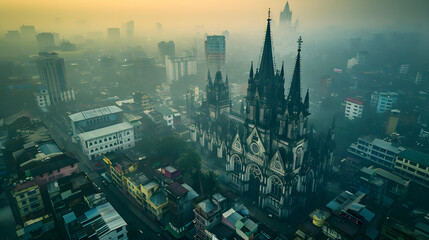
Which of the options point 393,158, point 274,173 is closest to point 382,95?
point 393,158

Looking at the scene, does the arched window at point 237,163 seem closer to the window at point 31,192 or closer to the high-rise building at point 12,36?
the window at point 31,192

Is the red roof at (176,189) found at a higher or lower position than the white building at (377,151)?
higher

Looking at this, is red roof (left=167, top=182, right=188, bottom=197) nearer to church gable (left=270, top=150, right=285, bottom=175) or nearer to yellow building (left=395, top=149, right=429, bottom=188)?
church gable (left=270, top=150, right=285, bottom=175)

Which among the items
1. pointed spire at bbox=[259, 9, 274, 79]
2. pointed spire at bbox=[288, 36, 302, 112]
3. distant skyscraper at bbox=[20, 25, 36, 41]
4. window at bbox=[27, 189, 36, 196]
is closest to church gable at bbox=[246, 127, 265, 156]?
pointed spire at bbox=[288, 36, 302, 112]

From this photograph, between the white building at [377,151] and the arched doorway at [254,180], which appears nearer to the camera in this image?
the arched doorway at [254,180]

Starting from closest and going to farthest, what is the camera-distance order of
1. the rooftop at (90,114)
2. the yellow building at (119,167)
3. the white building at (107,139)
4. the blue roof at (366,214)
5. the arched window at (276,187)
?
1. the blue roof at (366,214)
2. the arched window at (276,187)
3. the yellow building at (119,167)
4. the white building at (107,139)
5. the rooftop at (90,114)

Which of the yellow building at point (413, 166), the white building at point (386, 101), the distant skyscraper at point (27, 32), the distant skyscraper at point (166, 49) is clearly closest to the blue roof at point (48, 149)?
the yellow building at point (413, 166)

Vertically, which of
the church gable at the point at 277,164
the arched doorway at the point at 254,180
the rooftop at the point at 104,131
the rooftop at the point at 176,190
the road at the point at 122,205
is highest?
the church gable at the point at 277,164
